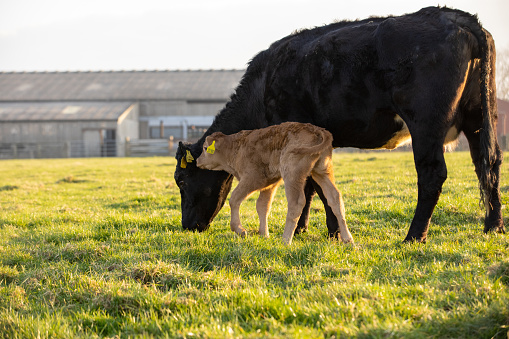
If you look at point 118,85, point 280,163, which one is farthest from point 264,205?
point 118,85

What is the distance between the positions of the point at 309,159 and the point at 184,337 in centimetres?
276

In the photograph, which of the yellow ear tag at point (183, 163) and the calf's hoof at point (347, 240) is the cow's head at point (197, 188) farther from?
the calf's hoof at point (347, 240)

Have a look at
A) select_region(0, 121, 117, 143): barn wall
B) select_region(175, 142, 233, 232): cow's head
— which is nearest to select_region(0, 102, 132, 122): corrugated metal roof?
select_region(0, 121, 117, 143): barn wall

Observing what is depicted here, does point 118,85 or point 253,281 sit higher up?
point 118,85

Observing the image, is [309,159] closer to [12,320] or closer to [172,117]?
[12,320]

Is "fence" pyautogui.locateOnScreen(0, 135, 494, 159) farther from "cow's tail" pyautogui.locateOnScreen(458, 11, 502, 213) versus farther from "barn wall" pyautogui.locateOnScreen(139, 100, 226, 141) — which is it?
"cow's tail" pyautogui.locateOnScreen(458, 11, 502, 213)

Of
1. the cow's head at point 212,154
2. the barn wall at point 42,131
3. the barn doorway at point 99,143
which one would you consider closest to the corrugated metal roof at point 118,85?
the barn wall at point 42,131

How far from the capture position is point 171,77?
53.6 meters

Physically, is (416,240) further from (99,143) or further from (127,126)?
(127,126)

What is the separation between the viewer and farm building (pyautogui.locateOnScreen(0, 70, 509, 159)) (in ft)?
134

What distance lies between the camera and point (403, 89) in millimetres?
4785

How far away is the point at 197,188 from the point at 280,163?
5.63 ft

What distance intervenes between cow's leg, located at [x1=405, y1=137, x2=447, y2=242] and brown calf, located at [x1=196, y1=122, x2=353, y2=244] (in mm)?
700

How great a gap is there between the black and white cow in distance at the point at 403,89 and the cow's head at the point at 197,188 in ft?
3.66
